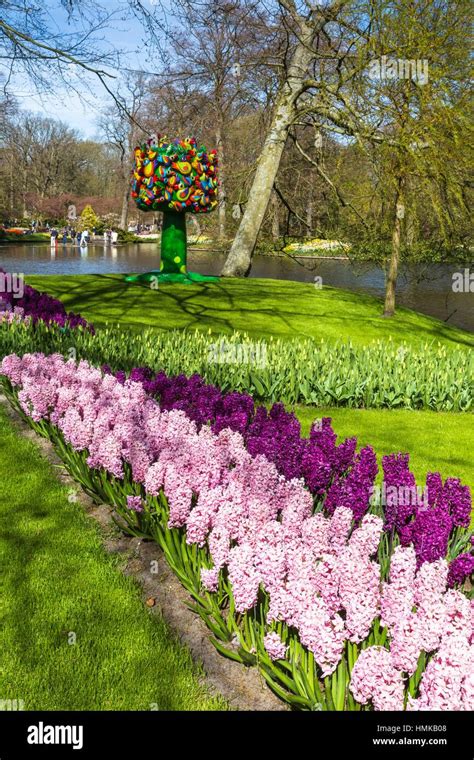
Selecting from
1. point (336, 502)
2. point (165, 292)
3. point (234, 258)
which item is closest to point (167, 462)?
point (336, 502)

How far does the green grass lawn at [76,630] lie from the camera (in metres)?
2.62

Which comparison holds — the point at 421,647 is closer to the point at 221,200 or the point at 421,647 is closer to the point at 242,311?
the point at 242,311

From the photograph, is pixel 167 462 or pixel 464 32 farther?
pixel 464 32

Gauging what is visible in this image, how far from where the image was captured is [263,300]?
565 inches

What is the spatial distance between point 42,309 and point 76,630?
20.1 feet

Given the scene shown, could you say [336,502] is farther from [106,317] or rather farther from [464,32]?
[464,32]

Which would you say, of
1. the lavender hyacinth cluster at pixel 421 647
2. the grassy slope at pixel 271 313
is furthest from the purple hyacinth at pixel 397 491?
the grassy slope at pixel 271 313

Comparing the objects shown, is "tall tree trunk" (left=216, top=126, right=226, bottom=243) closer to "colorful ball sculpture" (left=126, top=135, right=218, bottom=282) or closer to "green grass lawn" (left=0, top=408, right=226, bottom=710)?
"colorful ball sculpture" (left=126, top=135, right=218, bottom=282)

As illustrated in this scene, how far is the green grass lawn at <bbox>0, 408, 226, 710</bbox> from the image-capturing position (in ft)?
8.60

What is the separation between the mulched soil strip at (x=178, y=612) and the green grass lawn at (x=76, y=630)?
0.07 meters

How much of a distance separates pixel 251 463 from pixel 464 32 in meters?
12.0

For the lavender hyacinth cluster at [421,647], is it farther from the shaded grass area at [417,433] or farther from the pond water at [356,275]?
the pond water at [356,275]

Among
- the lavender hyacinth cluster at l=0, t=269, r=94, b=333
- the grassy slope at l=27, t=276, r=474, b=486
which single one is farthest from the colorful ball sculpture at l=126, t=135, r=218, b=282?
the lavender hyacinth cluster at l=0, t=269, r=94, b=333

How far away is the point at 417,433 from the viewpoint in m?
6.64
